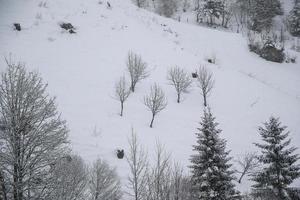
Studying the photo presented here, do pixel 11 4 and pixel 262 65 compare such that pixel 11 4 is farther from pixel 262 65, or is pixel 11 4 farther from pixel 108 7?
pixel 262 65

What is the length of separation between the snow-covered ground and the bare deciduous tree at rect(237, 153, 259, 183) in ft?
2.60

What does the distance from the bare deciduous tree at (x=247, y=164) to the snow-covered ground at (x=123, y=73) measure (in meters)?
0.79

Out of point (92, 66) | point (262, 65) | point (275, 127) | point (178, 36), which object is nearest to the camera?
point (275, 127)

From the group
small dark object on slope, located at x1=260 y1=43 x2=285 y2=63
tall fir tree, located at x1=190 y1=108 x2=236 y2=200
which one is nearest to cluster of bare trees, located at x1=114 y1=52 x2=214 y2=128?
tall fir tree, located at x1=190 y1=108 x2=236 y2=200

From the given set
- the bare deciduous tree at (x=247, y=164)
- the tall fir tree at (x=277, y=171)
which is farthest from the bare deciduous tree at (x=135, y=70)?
the tall fir tree at (x=277, y=171)

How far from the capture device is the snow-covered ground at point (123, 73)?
2675cm

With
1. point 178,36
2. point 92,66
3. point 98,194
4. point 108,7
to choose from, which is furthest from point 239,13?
point 98,194

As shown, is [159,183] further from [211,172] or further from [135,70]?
[135,70]

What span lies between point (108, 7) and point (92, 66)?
1944 centimetres

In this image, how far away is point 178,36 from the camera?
51.5 meters

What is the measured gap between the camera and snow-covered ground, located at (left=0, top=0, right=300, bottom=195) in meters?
26.8

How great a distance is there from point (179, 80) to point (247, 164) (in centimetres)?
1277

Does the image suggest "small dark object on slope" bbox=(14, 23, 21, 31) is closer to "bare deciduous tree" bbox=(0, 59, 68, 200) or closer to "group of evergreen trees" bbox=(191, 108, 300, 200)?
"bare deciduous tree" bbox=(0, 59, 68, 200)

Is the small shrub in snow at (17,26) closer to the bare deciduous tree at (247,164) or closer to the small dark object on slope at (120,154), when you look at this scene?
the small dark object on slope at (120,154)
